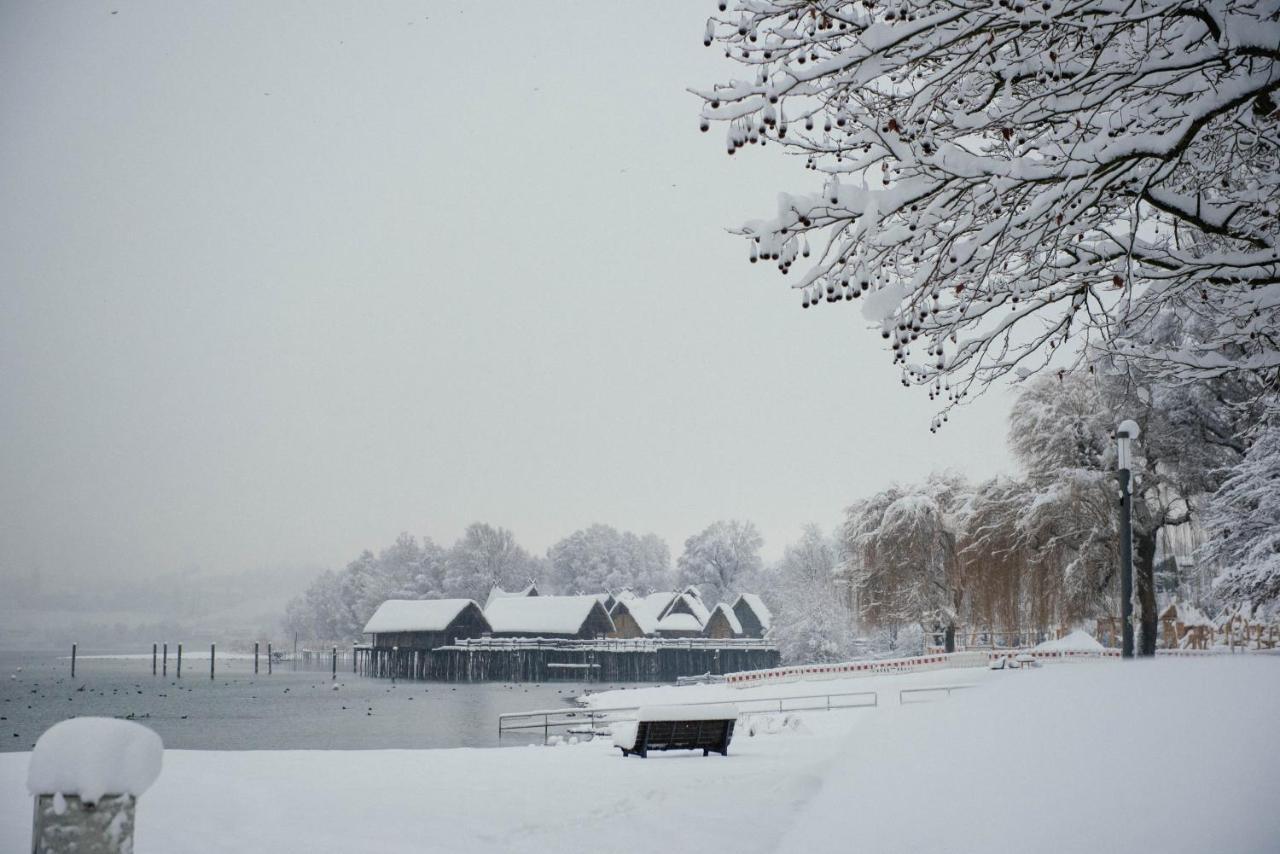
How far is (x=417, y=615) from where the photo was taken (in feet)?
302

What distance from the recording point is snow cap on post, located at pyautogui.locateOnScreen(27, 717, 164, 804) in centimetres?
430

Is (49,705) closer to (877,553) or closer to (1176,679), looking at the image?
(877,553)

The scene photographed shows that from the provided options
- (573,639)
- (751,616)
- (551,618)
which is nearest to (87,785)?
(573,639)

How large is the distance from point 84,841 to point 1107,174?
7.02 metres

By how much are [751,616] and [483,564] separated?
133ft

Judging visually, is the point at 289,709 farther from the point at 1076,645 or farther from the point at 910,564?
the point at 1076,645

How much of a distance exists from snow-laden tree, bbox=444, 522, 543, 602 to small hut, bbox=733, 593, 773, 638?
3765 centimetres

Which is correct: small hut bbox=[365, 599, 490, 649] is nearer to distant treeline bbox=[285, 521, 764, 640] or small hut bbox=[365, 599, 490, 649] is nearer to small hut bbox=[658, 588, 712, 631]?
small hut bbox=[658, 588, 712, 631]

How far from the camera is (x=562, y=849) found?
8242 millimetres

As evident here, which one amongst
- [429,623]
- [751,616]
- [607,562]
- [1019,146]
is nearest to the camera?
[1019,146]

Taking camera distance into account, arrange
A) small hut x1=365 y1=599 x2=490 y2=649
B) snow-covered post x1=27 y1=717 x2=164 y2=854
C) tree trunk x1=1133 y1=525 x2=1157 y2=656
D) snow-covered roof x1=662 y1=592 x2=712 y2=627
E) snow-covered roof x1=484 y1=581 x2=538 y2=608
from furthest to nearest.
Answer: snow-covered roof x1=484 y1=581 x2=538 y2=608 < snow-covered roof x1=662 y1=592 x2=712 y2=627 < small hut x1=365 y1=599 x2=490 y2=649 < tree trunk x1=1133 y1=525 x2=1157 y2=656 < snow-covered post x1=27 y1=717 x2=164 y2=854

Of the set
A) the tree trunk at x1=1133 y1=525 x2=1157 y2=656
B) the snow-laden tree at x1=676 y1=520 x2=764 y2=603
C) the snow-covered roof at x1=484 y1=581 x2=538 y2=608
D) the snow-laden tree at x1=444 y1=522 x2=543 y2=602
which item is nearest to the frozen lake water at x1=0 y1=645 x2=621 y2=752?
the snow-covered roof at x1=484 y1=581 x2=538 y2=608

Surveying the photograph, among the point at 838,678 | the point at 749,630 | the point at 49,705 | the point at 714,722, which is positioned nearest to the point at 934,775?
the point at 714,722

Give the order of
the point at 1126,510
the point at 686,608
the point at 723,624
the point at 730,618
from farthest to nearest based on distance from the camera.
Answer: the point at 686,608
the point at 730,618
the point at 723,624
the point at 1126,510
